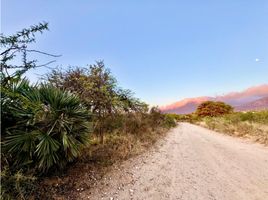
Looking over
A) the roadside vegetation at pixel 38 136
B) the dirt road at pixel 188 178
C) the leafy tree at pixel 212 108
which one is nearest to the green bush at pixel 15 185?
the roadside vegetation at pixel 38 136

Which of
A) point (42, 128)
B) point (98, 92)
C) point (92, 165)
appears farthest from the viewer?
point (98, 92)

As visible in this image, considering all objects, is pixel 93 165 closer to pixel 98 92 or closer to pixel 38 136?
pixel 38 136

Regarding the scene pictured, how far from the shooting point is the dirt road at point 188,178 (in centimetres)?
430

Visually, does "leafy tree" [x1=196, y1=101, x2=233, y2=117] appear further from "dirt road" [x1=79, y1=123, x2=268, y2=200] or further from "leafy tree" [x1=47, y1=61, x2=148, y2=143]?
"dirt road" [x1=79, y1=123, x2=268, y2=200]

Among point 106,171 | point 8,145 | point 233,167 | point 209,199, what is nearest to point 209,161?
point 233,167

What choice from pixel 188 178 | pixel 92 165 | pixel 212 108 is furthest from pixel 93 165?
pixel 212 108

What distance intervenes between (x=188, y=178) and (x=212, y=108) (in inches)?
1934

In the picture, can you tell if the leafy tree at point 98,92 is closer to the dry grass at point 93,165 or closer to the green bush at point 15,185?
the dry grass at point 93,165

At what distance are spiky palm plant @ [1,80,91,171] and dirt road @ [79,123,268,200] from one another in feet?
3.55

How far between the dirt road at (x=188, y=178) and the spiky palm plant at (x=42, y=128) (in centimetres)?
108

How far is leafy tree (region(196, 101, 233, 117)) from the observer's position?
49.9 metres

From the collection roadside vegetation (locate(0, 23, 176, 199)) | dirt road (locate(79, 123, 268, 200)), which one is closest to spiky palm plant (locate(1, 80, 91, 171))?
roadside vegetation (locate(0, 23, 176, 199))

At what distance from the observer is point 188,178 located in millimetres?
5137

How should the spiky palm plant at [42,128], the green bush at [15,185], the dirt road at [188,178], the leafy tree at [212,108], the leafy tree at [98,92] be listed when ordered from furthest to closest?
the leafy tree at [212,108], the leafy tree at [98,92], the dirt road at [188,178], the spiky palm plant at [42,128], the green bush at [15,185]
